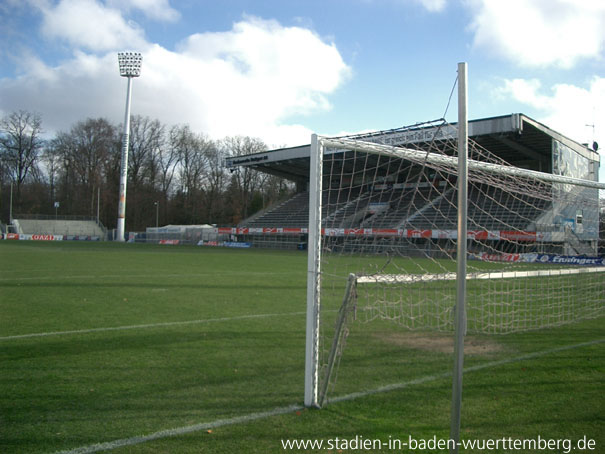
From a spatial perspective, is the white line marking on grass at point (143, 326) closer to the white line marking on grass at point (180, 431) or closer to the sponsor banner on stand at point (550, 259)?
the white line marking on grass at point (180, 431)

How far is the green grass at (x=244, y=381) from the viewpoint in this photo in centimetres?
344

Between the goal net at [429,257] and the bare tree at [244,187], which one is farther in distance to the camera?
the bare tree at [244,187]

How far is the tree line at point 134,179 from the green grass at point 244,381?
46426mm

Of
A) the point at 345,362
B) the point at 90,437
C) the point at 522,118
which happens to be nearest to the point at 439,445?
the point at 345,362

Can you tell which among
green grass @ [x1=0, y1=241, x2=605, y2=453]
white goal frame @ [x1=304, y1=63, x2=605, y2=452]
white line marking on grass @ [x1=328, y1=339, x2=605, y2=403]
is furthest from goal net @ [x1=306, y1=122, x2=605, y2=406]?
green grass @ [x1=0, y1=241, x2=605, y2=453]

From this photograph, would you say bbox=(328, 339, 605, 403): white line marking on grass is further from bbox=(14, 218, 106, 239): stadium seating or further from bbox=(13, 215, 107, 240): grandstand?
bbox=(14, 218, 106, 239): stadium seating

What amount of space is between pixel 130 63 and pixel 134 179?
707 inches

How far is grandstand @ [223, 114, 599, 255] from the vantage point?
775cm

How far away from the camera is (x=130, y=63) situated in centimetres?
4531

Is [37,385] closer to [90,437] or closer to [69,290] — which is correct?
[90,437]

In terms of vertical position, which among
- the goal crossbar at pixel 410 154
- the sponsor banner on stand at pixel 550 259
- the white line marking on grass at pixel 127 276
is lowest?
the white line marking on grass at pixel 127 276

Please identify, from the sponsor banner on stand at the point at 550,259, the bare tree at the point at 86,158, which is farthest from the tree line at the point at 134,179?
the sponsor banner on stand at the point at 550,259

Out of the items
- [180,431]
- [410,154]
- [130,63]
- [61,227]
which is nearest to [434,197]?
[410,154]

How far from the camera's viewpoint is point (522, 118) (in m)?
23.8
